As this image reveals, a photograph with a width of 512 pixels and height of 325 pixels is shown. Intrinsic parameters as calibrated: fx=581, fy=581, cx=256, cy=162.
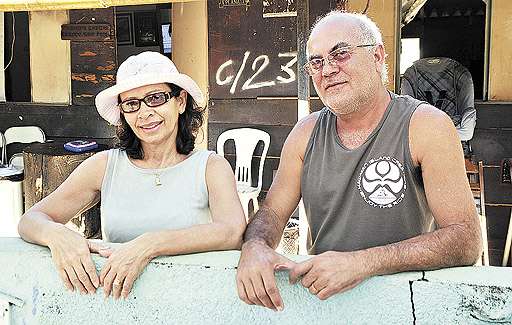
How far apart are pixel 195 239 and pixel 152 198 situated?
35cm

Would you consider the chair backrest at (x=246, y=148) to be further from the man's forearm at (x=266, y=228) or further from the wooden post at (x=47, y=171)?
the man's forearm at (x=266, y=228)

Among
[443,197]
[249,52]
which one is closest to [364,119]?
[443,197]

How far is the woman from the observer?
2.00 meters

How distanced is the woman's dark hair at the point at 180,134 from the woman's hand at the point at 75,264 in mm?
492

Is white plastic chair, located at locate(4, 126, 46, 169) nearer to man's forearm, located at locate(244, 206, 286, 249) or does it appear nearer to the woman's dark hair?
the woman's dark hair

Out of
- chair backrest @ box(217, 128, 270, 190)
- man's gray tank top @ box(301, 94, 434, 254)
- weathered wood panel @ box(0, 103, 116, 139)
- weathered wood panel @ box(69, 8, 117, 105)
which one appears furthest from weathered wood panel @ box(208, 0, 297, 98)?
man's gray tank top @ box(301, 94, 434, 254)

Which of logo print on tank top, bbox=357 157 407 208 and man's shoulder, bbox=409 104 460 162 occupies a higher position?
man's shoulder, bbox=409 104 460 162

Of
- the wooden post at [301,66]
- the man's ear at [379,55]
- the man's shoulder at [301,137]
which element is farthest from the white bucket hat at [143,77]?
the wooden post at [301,66]

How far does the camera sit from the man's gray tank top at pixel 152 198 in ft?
6.63

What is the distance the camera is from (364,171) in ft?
6.24

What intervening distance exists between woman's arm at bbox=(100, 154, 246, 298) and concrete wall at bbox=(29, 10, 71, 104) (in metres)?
4.66

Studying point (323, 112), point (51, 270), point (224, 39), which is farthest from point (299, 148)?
point (224, 39)

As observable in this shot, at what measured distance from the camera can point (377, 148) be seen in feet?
6.25

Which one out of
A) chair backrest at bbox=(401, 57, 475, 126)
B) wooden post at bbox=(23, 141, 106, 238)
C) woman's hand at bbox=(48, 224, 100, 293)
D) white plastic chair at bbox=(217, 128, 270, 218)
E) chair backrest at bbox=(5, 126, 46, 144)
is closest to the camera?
woman's hand at bbox=(48, 224, 100, 293)
